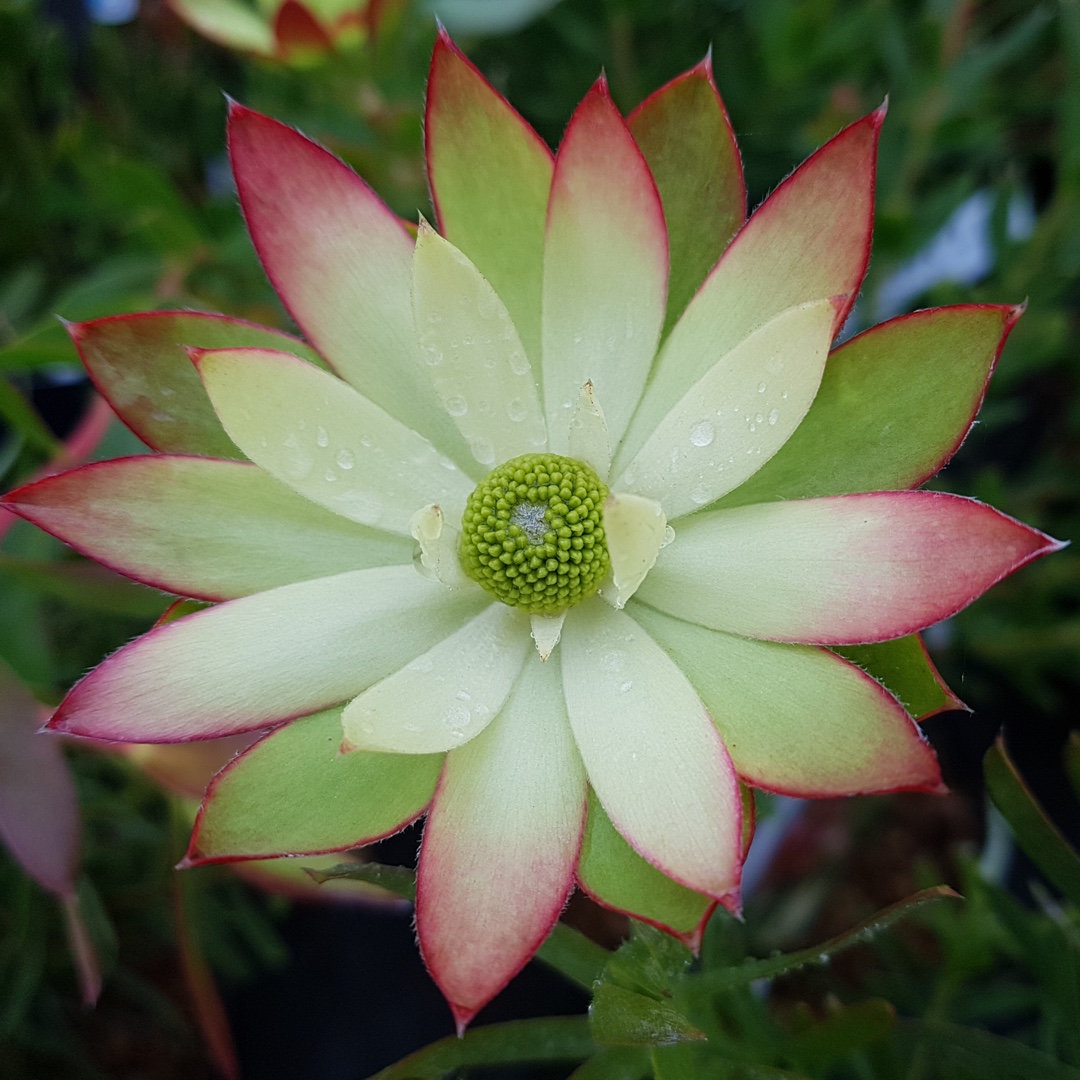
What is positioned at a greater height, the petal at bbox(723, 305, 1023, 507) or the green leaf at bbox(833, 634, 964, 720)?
the petal at bbox(723, 305, 1023, 507)

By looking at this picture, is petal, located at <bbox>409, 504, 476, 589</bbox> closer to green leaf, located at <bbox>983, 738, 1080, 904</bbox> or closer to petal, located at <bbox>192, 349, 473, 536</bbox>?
petal, located at <bbox>192, 349, 473, 536</bbox>

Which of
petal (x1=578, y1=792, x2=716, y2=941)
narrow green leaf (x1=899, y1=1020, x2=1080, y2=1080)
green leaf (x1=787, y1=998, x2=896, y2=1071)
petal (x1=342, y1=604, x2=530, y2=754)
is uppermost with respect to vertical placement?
petal (x1=342, y1=604, x2=530, y2=754)

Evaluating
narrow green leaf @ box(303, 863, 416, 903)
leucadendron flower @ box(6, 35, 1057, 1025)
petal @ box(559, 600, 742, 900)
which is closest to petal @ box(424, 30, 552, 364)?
leucadendron flower @ box(6, 35, 1057, 1025)

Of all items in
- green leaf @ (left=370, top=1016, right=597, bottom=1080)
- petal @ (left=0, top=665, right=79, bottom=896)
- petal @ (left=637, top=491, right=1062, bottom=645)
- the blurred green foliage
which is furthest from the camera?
the blurred green foliage

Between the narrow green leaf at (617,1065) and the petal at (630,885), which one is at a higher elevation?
the petal at (630,885)

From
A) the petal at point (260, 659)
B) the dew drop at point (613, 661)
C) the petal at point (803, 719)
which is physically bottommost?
the petal at point (803, 719)

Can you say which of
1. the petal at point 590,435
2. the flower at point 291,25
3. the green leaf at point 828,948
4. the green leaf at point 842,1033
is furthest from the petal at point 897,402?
the flower at point 291,25

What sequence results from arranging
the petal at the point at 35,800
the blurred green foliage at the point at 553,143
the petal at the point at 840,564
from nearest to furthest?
the petal at the point at 840,564 → the petal at the point at 35,800 → the blurred green foliage at the point at 553,143

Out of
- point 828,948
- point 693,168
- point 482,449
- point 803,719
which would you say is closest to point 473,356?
point 482,449

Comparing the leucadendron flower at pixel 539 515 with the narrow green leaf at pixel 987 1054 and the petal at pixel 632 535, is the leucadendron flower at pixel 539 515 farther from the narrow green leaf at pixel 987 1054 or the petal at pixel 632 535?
the narrow green leaf at pixel 987 1054
